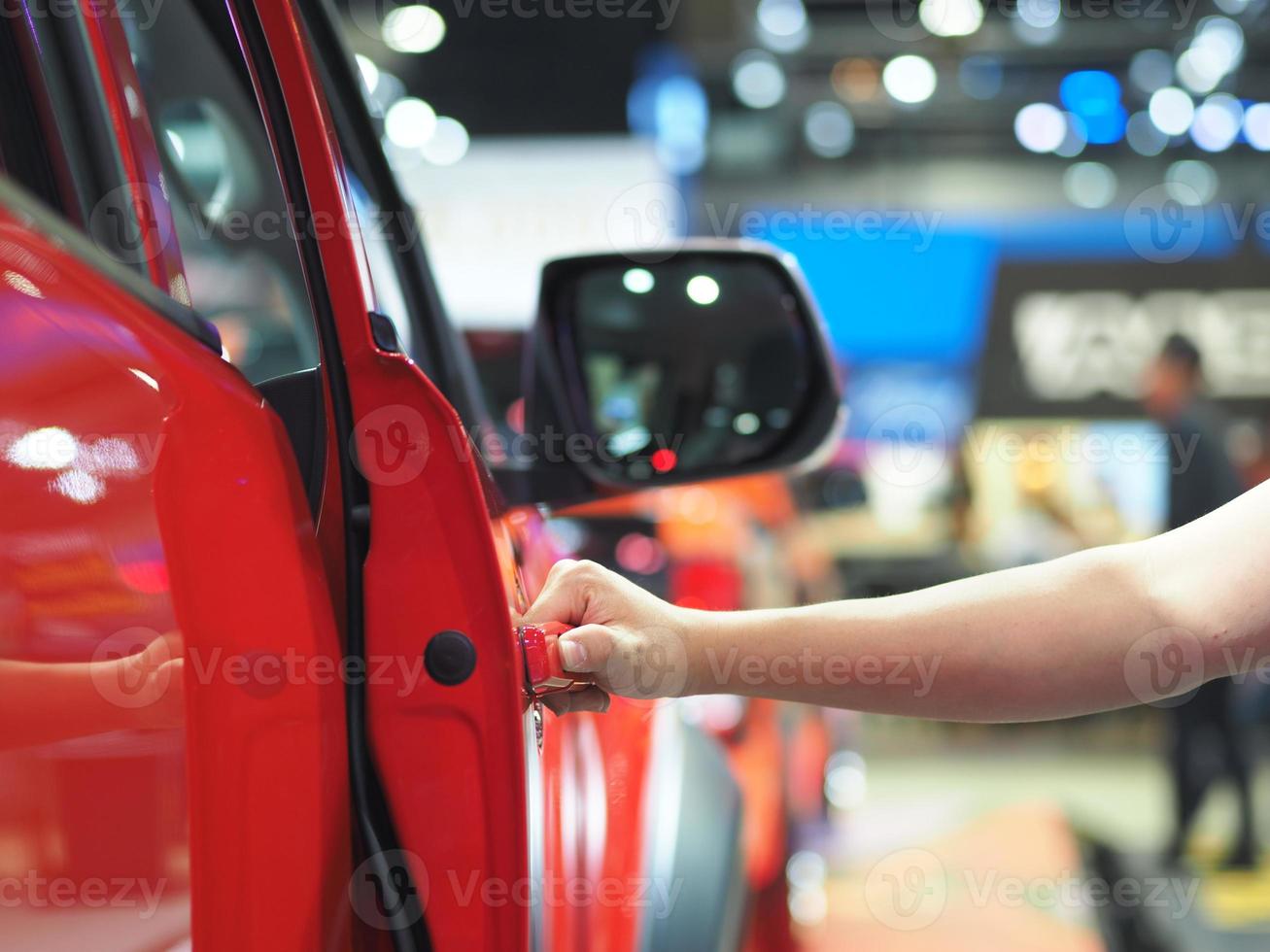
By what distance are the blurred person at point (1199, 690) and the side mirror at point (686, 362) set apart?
4001mm

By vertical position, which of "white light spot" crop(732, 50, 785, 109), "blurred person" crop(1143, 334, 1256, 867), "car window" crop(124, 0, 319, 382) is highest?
"white light spot" crop(732, 50, 785, 109)

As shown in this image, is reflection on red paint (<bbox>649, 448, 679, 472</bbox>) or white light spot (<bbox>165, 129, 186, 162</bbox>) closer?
reflection on red paint (<bbox>649, 448, 679, 472</bbox>)

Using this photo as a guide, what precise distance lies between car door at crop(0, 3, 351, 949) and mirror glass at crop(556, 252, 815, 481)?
0.71m

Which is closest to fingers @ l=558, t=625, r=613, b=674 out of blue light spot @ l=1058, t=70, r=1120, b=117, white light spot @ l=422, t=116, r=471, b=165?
white light spot @ l=422, t=116, r=471, b=165

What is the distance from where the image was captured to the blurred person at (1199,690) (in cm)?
512

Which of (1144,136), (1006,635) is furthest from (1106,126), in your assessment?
(1006,635)

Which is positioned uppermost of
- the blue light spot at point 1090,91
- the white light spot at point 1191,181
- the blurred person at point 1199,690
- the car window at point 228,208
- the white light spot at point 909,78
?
the white light spot at point 909,78

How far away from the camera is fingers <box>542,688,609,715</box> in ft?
3.37

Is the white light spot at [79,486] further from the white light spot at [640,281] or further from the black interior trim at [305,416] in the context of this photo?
the white light spot at [640,281]

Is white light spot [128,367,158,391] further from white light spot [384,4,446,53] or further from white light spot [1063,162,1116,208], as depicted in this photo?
white light spot [1063,162,1116,208]

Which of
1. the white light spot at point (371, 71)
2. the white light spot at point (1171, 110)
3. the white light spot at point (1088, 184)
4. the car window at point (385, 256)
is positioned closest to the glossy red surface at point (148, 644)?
the car window at point (385, 256)

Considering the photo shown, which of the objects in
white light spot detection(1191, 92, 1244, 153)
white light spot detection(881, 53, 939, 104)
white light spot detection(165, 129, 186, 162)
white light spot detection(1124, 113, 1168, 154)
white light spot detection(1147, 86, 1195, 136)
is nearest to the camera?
white light spot detection(165, 129, 186, 162)

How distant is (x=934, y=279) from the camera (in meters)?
10.5

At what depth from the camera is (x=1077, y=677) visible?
A: 113 centimetres
